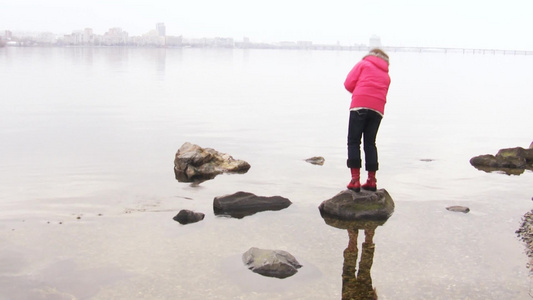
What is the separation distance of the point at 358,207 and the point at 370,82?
2045 millimetres

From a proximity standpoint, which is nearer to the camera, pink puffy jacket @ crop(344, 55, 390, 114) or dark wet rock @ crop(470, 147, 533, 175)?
→ pink puffy jacket @ crop(344, 55, 390, 114)

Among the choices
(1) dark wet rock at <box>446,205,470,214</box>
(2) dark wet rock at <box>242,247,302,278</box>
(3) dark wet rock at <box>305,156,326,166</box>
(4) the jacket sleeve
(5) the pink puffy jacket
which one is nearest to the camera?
(2) dark wet rock at <box>242,247,302,278</box>

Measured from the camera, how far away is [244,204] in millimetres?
9836

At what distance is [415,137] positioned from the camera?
63.4ft

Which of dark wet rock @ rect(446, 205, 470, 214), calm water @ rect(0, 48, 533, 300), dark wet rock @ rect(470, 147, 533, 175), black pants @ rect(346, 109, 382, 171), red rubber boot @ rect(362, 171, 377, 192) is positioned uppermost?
black pants @ rect(346, 109, 382, 171)

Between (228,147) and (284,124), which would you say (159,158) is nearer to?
(228,147)

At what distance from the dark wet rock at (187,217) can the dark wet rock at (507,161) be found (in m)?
7.59

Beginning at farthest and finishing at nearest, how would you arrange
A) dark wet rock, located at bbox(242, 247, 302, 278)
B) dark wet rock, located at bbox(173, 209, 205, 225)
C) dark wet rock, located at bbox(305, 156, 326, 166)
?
dark wet rock, located at bbox(305, 156, 326, 166), dark wet rock, located at bbox(173, 209, 205, 225), dark wet rock, located at bbox(242, 247, 302, 278)

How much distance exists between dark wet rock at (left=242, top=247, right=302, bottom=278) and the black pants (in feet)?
9.34

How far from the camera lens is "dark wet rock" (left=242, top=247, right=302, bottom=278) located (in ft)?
23.2

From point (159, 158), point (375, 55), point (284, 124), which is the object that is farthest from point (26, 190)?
point (284, 124)

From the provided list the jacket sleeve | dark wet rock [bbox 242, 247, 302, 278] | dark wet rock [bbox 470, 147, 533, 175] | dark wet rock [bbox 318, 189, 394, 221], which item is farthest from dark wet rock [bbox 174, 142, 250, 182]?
dark wet rock [bbox 470, 147, 533, 175]

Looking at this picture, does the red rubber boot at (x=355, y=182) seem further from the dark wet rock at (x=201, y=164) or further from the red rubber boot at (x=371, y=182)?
the dark wet rock at (x=201, y=164)

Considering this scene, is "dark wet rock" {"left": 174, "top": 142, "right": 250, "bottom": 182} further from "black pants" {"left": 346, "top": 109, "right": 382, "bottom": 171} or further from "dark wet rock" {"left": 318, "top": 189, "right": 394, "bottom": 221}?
"black pants" {"left": 346, "top": 109, "right": 382, "bottom": 171}
